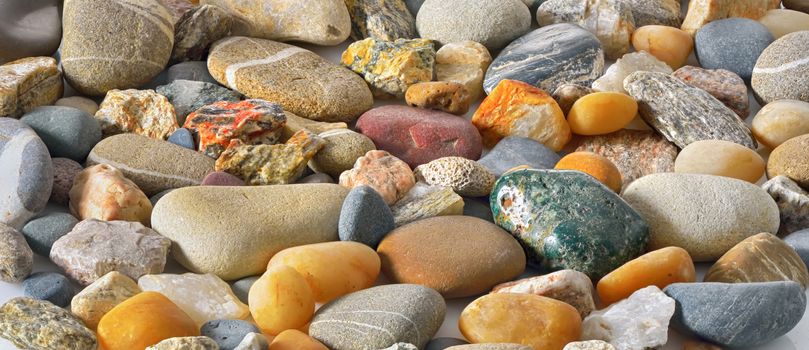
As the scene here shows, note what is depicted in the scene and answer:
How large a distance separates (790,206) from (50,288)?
166cm

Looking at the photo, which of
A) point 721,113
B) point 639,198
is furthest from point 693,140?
point 639,198

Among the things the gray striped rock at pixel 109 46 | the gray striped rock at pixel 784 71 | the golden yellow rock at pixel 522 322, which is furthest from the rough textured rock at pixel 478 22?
the golden yellow rock at pixel 522 322

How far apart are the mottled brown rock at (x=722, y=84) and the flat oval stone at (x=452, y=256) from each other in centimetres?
100

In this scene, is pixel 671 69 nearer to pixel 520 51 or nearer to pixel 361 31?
pixel 520 51

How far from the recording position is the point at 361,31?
3.16 meters

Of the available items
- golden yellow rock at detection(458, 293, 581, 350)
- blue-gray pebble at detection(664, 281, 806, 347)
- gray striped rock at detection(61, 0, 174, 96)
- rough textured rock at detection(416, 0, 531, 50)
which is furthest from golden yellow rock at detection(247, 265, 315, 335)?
rough textured rock at detection(416, 0, 531, 50)

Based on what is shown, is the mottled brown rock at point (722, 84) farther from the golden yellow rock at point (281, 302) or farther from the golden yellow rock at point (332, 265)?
the golden yellow rock at point (281, 302)

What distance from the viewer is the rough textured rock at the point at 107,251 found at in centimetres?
203

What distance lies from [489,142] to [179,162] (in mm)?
838

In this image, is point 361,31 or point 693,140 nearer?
point 693,140

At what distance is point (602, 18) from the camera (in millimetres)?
3111

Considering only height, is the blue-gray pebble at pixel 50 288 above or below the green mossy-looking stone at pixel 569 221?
below

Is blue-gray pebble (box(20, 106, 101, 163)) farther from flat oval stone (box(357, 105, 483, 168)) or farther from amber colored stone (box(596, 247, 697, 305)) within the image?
amber colored stone (box(596, 247, 697, 305))

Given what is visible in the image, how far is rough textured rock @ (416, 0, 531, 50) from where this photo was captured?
3047 millimetres
